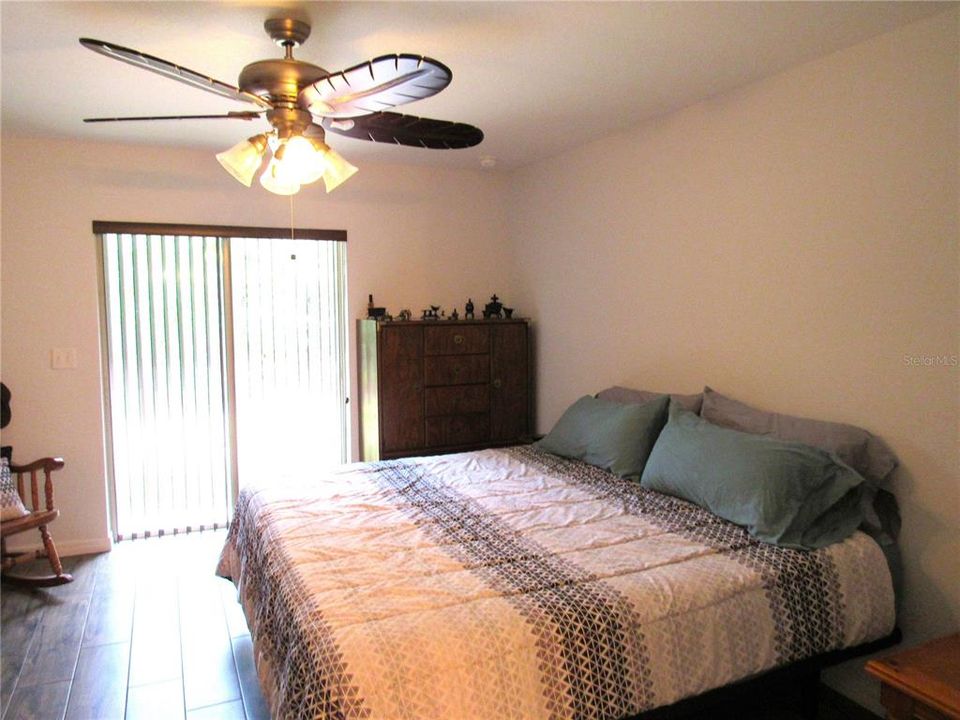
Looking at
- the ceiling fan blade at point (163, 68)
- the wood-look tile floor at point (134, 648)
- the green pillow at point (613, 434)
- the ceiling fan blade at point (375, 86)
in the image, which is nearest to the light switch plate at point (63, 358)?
the wood-look tile floor at point (134, 648)

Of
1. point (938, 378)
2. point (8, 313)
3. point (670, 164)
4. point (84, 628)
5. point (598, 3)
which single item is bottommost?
point (84, 628)

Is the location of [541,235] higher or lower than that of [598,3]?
lower

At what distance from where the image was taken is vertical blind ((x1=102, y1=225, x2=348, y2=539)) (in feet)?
12.8

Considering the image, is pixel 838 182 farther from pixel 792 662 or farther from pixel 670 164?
pixel 792 662

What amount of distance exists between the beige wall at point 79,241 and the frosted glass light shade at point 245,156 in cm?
188

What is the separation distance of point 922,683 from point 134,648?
2854 millimetres

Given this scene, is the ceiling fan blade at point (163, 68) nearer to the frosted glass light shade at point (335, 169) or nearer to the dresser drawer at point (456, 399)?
the frosted glass light shade at point (335, 169)

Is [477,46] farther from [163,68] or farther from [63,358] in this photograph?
[63,358]

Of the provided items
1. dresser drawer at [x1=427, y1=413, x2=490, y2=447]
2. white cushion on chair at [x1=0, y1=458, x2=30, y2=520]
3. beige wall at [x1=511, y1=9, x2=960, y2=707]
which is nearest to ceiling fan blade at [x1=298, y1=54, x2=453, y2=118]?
beige wall at [x1=511, y1=9, x2=960, y2=707]

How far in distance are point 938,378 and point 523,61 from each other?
6.00 feet

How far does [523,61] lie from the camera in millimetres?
2492

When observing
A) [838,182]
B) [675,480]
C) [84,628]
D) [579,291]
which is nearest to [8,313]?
[84,628]

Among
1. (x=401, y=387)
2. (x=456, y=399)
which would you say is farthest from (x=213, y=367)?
(x=456, y=399)

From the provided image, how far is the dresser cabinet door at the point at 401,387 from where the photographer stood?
396 centimetres
